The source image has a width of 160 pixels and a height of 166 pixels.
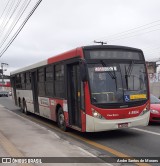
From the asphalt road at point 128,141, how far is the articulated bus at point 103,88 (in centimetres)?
44

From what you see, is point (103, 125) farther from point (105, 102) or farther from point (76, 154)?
point (76, 154)

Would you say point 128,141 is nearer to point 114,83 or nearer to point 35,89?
point 114,83

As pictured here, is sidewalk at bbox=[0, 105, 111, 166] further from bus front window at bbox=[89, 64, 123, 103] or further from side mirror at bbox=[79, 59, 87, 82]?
side mirror at bbox=[79, 59, 87, 82]

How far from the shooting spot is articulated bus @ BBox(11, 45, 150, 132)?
33.0 feet

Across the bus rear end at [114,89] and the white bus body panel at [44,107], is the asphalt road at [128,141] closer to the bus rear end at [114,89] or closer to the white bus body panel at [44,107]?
the bus rear end at [114,89]

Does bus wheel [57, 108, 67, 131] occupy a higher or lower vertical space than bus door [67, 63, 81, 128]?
lower

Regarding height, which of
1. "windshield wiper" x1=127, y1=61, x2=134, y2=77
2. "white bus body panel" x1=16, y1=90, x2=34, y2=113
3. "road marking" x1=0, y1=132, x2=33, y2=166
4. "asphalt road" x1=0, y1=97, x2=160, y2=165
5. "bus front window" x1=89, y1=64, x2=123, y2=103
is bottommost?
"asphalt road" x1=0, y1=97, x2=160, y2=165

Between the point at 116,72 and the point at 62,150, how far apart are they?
3201mm

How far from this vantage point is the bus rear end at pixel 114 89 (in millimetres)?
10039

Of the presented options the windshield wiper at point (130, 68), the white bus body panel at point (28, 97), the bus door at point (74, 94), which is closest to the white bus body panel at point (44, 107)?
the white bus body panel at point (28, 97)

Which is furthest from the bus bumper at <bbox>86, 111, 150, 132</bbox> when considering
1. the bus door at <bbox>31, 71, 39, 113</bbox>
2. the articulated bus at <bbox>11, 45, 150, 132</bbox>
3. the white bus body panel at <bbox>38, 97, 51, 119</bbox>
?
the bus door at <bbox>31, 71, 39, 113</bbox>

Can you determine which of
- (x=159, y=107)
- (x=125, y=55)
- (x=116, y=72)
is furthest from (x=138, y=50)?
(x=159, y=107)

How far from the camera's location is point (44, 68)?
14.4m

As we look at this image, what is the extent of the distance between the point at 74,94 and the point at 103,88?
1325 millimetres
